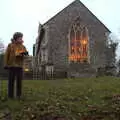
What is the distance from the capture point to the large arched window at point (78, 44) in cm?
4541

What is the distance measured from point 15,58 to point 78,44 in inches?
1257

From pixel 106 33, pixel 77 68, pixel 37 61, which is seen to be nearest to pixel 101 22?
pixel 106 33

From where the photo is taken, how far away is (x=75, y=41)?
149 feet

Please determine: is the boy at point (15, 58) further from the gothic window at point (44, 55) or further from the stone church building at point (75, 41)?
the gothic window at point (44, 55)

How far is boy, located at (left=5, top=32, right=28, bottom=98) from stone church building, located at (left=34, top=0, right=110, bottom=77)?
1187 inches

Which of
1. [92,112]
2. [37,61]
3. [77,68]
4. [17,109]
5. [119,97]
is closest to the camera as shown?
[92,112]

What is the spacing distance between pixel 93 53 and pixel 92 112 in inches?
1369

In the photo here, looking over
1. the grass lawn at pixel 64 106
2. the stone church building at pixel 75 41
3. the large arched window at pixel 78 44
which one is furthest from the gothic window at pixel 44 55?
the grass lawn at pixel 64 106

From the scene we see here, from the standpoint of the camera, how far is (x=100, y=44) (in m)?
46.2

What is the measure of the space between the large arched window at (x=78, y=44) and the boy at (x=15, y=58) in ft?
103

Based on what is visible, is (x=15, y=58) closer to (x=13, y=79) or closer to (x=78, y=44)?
(x=13, y=79)

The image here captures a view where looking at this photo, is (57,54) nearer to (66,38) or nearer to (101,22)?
(66,38)

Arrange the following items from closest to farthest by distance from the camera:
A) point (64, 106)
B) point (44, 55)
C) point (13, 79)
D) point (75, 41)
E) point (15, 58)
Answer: point (64, 106) < point (15, 58) < point (13, 79) < point (75, 41) < point (44, 55)

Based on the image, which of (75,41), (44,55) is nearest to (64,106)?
(75,41)
